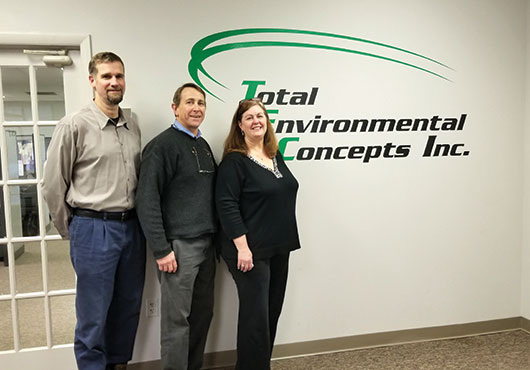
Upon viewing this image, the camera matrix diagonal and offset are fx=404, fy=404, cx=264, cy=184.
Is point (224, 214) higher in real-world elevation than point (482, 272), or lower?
higher

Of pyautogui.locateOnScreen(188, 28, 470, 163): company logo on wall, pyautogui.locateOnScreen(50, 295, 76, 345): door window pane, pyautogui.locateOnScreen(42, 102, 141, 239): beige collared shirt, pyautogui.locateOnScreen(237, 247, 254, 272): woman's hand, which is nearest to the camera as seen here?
pyautogui.locateOnScreen(42, 102, 141, 239): beige collared shirt

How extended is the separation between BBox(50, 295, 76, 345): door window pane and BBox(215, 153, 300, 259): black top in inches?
47.8

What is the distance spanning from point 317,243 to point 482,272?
4.06 feet

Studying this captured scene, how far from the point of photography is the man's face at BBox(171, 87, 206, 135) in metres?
1.98

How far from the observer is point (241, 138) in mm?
2115

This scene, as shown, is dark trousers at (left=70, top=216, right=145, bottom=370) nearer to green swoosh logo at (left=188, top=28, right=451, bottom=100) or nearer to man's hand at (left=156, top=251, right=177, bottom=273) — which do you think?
man's hand at (left=156, top=251, right=177, bottom=273)

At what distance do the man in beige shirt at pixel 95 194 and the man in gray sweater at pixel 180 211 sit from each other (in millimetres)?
121

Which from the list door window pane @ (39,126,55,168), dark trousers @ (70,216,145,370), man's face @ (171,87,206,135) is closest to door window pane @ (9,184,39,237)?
door window pane @ (39,126,55,168)

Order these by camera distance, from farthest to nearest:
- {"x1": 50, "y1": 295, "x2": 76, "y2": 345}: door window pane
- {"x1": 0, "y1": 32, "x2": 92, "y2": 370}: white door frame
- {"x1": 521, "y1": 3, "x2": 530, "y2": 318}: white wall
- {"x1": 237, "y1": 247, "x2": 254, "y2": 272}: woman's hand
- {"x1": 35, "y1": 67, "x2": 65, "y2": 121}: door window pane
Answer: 1. {"x1": 521, "y1": 3, "x2": 530, "y2": 318}: white wall
2. {"x1": 50, "y1": 295, "x2": 76, "y2": 345}: door window pane
3. {"x1": 35, "y1": 67, "x2": 65, "y2": 121}: door window pane
4. {"x1": 0, "y1": 32, "x2": 92, "y2": 370}: white door frame
5. {"x1": 237, "y1": 247, "x2": 254, "y2": 272}: woman's hand

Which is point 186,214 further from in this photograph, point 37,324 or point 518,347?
point 518,347

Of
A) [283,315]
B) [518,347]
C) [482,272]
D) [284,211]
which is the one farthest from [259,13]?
[518,347]

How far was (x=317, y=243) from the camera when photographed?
2.50m

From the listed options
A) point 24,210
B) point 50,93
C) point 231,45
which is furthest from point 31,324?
point 231,45

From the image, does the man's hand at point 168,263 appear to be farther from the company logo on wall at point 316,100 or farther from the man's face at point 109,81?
the company logo on wall at point 316,100
